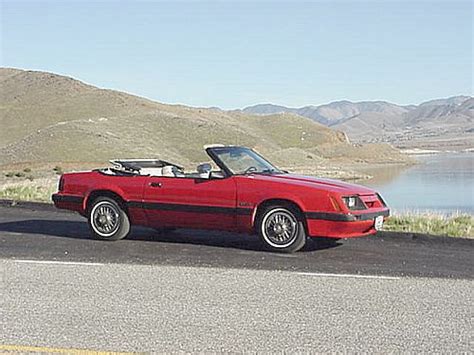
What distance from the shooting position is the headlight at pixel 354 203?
9.88 m

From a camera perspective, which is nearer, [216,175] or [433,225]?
[216,175]

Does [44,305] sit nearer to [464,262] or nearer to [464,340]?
[464,340]

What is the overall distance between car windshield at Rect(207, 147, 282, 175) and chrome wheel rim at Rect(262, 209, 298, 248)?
83cm

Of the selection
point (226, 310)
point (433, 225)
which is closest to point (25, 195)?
point (433, 225)

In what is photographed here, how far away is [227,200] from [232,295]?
9.28ft

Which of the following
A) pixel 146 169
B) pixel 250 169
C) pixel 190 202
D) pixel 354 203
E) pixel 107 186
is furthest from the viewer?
pixel 146 169

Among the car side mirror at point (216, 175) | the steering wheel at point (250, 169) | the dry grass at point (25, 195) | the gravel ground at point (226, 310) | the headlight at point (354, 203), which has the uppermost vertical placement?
the steering wheel at point (250, 169)

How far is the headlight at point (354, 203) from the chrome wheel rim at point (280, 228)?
2.28 ft

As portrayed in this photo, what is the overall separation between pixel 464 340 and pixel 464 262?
12.1 feet

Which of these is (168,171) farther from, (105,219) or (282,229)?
(282,229)

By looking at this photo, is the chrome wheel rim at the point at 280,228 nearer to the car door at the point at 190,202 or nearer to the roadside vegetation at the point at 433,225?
the car door at the point at 190,202

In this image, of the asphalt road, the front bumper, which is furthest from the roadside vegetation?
the front bumper

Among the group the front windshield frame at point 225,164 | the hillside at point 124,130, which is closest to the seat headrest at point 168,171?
the front windshield frame at point 225,164

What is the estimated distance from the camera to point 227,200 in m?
10.3
